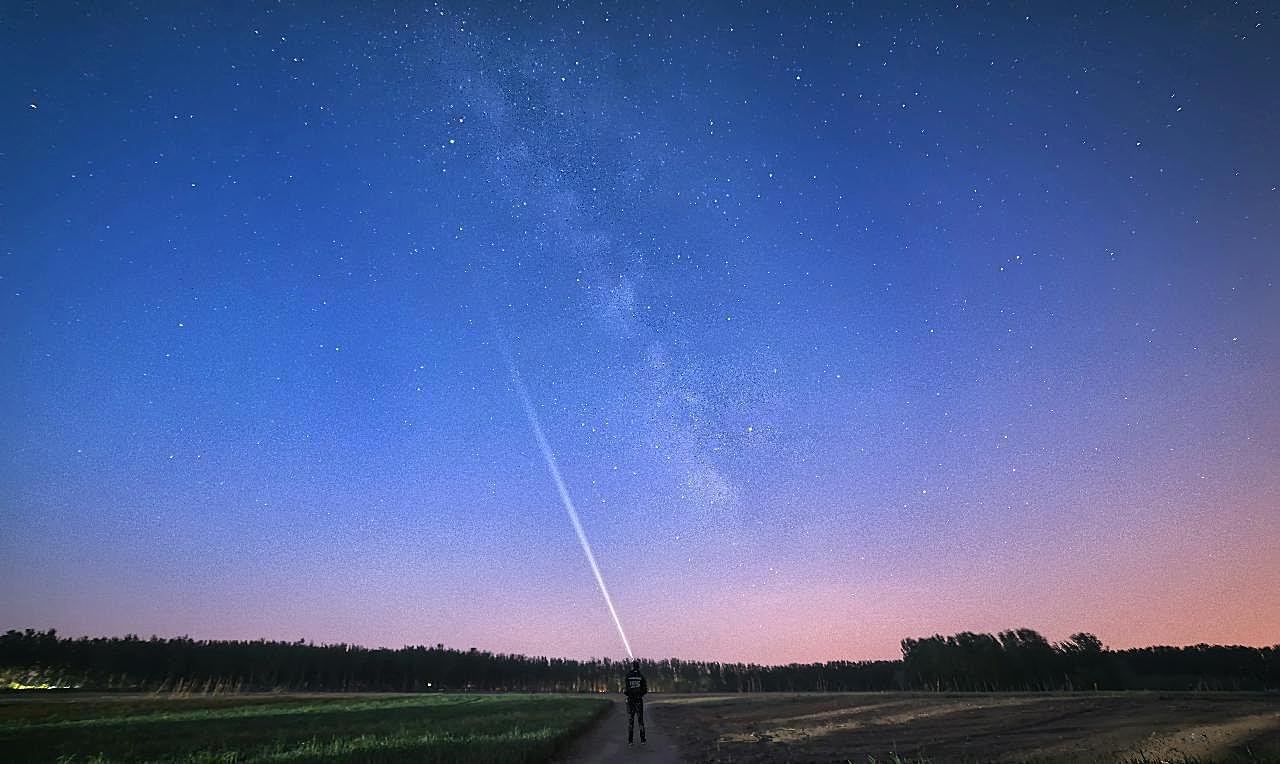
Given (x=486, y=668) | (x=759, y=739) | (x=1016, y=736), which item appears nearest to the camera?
(x=1016, y=736)

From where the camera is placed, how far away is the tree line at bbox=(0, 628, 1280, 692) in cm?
12094

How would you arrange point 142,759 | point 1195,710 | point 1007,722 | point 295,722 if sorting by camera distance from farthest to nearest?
point 295,722 → point 1195,710 → point 1007,722 → point 142,759

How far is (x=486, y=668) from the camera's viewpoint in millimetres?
199625

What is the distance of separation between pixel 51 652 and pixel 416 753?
20220 cm

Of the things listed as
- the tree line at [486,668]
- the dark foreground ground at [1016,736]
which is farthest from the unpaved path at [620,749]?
the tree line at [486,668]

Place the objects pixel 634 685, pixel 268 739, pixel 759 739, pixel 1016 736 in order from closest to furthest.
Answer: pixel 1016 736
pixel 634 685
pixel 759 739
pixel 268 739

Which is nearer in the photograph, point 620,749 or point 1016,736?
point 1016,736

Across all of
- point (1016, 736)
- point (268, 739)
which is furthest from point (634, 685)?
point (268, 739)

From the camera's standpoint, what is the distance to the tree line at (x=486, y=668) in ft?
397

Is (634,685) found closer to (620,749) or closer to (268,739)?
(620,749)

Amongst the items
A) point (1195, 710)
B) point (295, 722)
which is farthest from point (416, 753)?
point (1195, 710)

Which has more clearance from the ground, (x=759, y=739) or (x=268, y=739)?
(x=759, y=739)

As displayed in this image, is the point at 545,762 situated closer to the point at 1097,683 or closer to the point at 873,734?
the point at 873,734

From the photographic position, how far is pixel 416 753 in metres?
16.8
